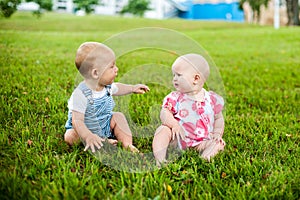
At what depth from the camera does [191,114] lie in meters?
2.57

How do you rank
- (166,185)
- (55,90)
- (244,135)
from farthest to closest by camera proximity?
(55,90) → (244,135) → (166,185)

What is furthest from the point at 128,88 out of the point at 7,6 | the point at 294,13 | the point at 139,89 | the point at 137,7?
the point at 137,7

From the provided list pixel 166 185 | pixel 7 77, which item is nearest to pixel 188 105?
pixel 166 185

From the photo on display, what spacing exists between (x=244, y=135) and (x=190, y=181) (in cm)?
97

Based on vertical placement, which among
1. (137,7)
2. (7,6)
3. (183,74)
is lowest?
(183,74)

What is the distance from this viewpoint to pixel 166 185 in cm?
209

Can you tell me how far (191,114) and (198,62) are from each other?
1.12 ft

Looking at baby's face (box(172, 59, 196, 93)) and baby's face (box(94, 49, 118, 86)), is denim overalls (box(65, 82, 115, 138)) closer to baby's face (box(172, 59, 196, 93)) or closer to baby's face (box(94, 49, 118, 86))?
baby's face (box(94, 49, 118, 86))

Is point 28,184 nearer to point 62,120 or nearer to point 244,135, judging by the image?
point 62,120

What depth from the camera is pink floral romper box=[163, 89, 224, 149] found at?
8.44ft

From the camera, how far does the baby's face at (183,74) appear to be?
2.45 metres

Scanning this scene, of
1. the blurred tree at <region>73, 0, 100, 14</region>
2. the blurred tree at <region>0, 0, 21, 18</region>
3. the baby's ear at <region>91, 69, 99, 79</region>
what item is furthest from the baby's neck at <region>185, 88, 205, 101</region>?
the blurred tree at <region>73, 0, 100, 14</region>

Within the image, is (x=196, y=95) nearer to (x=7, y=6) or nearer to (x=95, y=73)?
(x=95, y=73)

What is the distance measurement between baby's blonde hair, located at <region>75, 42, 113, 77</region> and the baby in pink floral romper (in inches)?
17.4
